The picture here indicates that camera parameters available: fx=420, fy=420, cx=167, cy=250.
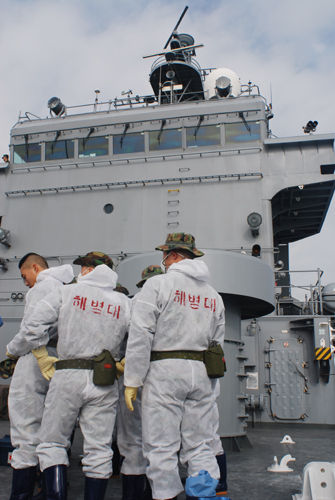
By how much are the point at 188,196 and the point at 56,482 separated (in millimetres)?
7527

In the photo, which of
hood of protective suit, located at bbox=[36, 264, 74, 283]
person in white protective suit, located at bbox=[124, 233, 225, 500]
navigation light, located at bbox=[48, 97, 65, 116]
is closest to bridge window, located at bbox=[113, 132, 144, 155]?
navigation light, located at bbox=[48, 97, 65, 116]

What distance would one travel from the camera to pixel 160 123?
10.1 m

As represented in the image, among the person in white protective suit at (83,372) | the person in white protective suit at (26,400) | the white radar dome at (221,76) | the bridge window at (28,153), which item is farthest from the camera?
the white radar dome at (221,76)

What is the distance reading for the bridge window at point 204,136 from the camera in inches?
388

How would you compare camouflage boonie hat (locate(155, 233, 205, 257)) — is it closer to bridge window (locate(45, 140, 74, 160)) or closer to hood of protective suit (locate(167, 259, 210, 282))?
hood of protective suit (locate(167, 259, 210, 282))

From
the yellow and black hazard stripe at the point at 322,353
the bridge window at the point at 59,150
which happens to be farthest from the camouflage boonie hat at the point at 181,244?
the bridge window at the point at 59,150

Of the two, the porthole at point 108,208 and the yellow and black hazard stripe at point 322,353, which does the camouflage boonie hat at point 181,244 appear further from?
the porthole at point 108,208

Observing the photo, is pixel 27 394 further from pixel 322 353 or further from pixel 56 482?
pixel 322 353

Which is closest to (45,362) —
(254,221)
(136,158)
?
(254,221)

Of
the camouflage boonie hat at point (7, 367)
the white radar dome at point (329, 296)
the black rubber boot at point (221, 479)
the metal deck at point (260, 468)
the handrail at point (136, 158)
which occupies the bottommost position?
the metal deck at point (260, 468)

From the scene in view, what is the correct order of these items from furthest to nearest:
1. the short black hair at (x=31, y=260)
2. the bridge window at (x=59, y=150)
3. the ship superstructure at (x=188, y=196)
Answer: the bridge window at (x=59, y=150)
the ship superstructure at (x=188, y=196)
the short black hair at (x=31, y=260)

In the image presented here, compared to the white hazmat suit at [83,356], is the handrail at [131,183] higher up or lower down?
higher up

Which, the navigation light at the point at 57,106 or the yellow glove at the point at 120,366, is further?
the navigation light at the point at 57,106

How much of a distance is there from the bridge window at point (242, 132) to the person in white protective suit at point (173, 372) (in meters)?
7.38
